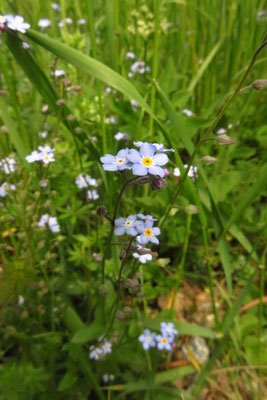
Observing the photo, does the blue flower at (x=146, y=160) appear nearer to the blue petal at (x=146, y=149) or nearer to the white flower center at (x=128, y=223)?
the blue petal at (x=146, y=149)

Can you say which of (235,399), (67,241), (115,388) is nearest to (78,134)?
(67,241)

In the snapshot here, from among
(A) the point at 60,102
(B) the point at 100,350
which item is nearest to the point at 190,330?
(B) the point at 100,350

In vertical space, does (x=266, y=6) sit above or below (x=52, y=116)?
above

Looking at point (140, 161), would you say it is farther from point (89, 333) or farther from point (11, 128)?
point (11, 128)

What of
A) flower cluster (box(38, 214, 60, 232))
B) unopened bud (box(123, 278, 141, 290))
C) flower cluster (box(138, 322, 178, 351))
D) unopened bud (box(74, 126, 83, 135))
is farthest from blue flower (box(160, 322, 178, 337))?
unopened bud (box(74, 126, 83, 135))

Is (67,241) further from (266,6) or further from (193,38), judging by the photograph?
(266,6)
